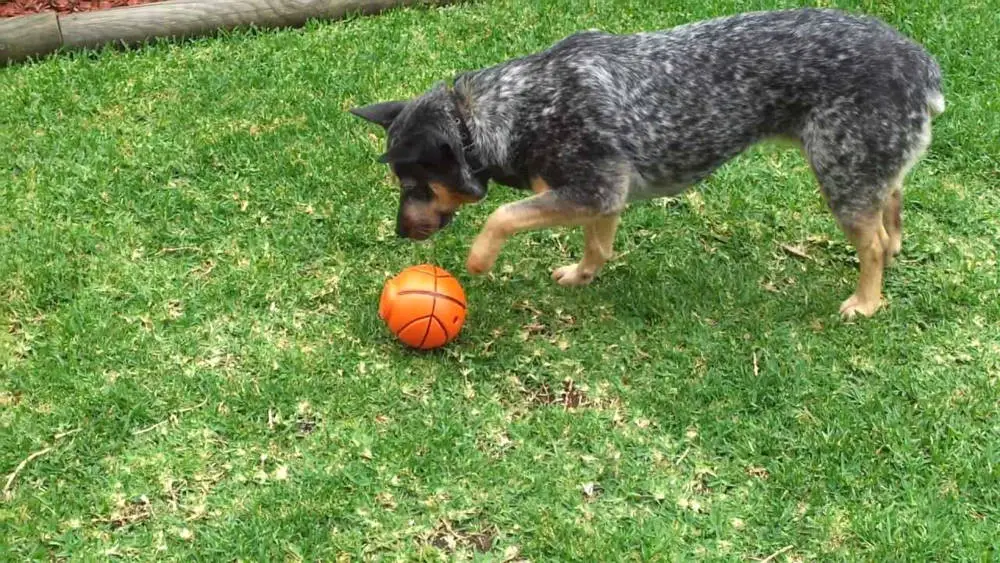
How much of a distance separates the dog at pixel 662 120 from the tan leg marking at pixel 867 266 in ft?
0.04

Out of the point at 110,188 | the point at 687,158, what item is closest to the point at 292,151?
the point at 110,188

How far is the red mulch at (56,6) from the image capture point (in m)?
8.00

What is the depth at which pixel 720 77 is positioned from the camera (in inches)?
192

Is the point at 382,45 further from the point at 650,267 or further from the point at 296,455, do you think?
the point at 296,455

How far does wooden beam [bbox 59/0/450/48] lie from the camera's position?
7.55 m

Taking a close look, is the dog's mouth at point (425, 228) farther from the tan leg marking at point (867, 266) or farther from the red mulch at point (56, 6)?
the red mulch at point (56, 6)

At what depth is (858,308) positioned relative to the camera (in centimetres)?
515

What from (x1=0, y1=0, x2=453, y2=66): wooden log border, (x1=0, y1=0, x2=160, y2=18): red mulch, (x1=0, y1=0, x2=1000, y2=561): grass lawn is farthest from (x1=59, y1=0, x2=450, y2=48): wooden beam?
(x1=0, y1=0, x2=1000, y2=561): grass lawn

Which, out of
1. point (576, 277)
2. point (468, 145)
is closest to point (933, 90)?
point (576, 277)

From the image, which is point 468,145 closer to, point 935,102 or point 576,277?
point 576,277

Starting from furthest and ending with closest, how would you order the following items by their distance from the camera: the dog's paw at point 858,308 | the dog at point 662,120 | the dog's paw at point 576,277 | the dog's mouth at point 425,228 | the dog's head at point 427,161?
the dog's paw at point 576,277 < the dog's paw at point 858,308 < the dog's mouth at point 425,228 < the dog at point 662,120 < the dog's head at point 427,161

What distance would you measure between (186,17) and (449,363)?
14.3ft

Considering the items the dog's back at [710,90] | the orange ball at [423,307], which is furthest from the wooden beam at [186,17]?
the orange ball at [423,307]

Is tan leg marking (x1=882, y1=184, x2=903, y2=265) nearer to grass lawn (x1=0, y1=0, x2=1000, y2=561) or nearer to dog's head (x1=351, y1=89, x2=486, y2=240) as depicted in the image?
grass lawn (x1=0, y1=0, x2=1000, y2=561)
